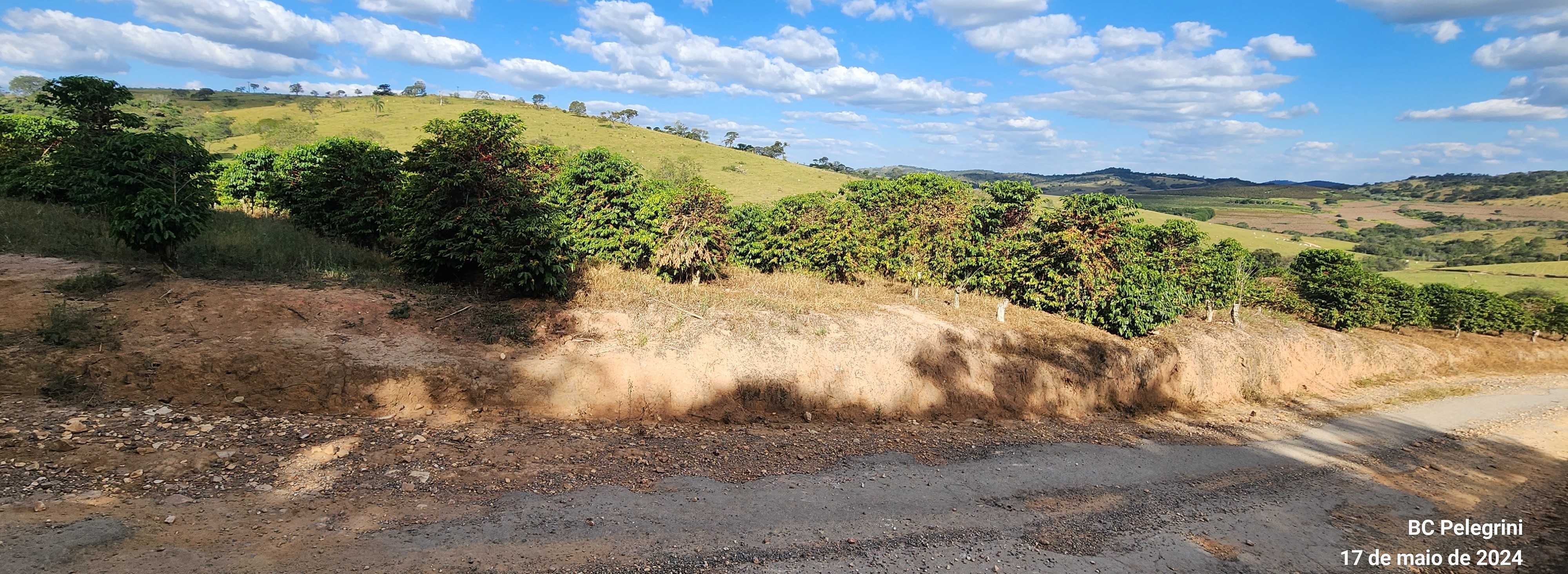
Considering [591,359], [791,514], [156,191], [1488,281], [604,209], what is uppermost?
[604,209]

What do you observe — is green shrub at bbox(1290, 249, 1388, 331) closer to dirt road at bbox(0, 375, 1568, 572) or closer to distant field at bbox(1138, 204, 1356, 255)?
dirt road at bbox(0, 375, 1568, 572)

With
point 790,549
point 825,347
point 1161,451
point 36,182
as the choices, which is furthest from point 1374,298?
point 36,182

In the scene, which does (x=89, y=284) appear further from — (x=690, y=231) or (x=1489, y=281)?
(x=1489, y=281)

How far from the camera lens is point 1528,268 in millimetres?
49344

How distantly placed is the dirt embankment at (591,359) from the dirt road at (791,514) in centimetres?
82

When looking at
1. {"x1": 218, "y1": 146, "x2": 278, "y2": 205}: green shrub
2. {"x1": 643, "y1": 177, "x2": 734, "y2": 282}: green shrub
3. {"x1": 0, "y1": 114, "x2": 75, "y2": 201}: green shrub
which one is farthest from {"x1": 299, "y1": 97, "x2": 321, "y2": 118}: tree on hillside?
{"x1": 643, "y1": 177, "x2": 734, "y2": 282}: green shrub

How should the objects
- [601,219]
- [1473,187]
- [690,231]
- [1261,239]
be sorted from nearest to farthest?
[690,231], [601,219], [1261,239], [1473,187]

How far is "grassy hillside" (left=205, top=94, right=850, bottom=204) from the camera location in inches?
2223

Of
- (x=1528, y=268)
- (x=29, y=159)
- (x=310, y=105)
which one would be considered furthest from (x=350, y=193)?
(x=1528, y=268)

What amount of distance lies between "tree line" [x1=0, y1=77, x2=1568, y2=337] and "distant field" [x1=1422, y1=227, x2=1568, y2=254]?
247 ft

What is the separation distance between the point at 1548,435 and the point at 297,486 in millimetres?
26242

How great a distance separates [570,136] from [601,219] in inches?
2161

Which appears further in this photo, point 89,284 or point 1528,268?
point 1528,268

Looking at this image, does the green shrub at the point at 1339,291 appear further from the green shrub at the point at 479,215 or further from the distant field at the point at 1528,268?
the distant field at the point at 1528,268
